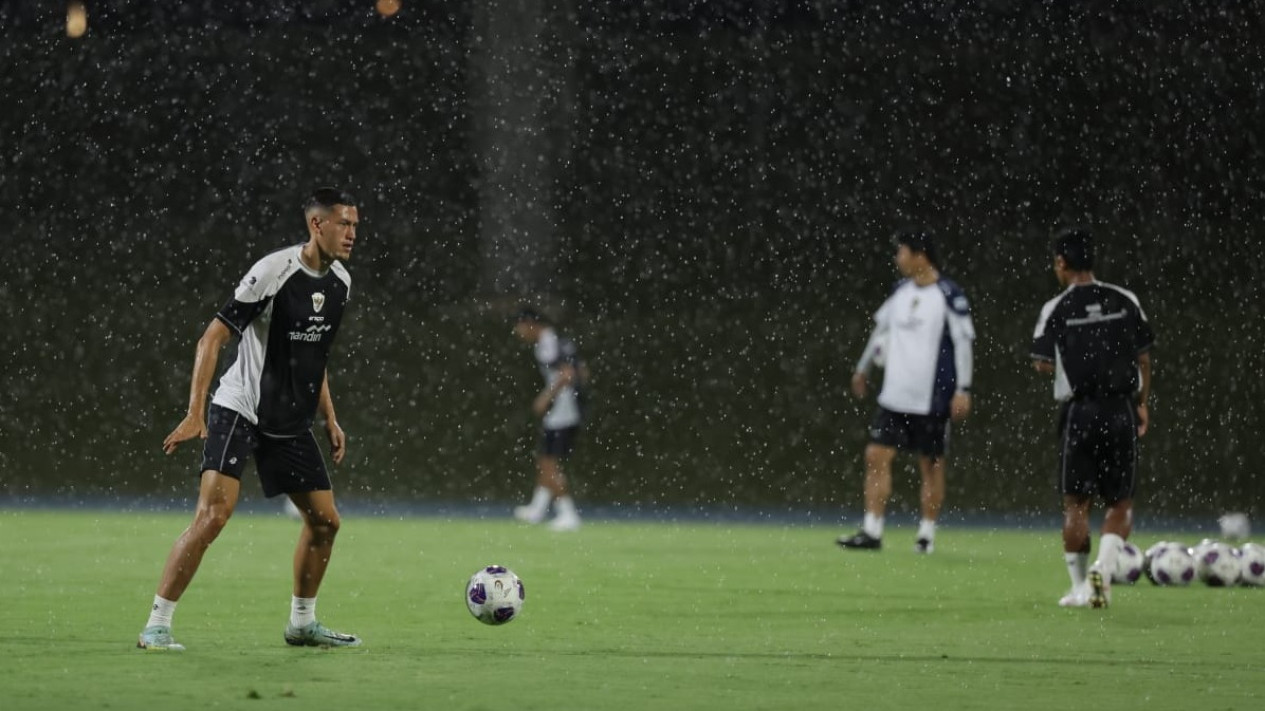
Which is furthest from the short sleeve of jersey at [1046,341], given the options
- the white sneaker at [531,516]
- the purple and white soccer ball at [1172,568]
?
the white sneaker at [531,516]

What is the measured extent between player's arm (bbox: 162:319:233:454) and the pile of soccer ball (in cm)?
639

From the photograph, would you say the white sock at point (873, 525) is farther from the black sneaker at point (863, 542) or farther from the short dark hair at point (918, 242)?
the short dark hair at point (918, 242)

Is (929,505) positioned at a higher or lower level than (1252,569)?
higher

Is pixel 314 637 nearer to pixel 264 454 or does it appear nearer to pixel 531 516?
pixel 264 454

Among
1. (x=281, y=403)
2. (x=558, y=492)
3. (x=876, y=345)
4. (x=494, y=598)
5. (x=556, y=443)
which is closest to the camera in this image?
(x=281, y=403)

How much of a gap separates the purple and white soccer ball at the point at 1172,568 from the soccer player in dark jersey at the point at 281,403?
585 centimetres

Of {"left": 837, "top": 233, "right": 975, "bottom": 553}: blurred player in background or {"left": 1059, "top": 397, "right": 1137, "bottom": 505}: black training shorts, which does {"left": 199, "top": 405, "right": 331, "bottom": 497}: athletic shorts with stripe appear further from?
{"left": 837, "top": 233, "right": 975, "bottom": 553}: blurred player in background

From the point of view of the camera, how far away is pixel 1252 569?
472 inches

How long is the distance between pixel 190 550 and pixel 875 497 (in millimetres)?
8119

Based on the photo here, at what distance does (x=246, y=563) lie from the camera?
13.3 meters

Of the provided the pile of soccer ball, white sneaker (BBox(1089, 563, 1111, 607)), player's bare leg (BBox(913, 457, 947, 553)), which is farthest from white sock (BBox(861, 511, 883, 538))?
white sneaker (BBox(1089, 563, 1111, 607))

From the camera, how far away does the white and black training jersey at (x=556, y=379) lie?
1809cm

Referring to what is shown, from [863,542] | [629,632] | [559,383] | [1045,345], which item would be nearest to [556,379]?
[559,383]

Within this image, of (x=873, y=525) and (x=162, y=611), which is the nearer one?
(x=162, y=611)
